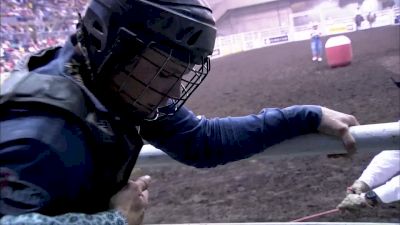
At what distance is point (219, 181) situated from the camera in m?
4.76

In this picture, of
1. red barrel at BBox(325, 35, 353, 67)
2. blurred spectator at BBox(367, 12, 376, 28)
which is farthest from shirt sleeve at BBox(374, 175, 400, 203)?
blurred spectator at BBox(367, 12, 376, 28)

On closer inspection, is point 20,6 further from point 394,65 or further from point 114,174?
point 114,174

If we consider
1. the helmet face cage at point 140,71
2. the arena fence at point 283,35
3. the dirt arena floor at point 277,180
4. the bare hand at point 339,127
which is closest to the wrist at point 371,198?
the dirt arena floor at point 277,180

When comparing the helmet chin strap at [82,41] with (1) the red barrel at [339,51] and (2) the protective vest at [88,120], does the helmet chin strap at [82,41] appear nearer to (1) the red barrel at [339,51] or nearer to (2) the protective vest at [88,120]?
(2) the protective vest at [88,120]

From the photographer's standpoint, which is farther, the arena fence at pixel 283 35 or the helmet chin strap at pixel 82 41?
the arena fence at pixel 283 35

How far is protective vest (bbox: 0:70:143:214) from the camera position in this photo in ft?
3.22

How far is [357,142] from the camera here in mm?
1441

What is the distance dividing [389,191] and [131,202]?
7.96ft

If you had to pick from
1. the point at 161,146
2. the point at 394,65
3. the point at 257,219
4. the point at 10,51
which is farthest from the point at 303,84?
the point at 10,51

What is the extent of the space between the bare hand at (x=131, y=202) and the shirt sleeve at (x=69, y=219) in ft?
0.11

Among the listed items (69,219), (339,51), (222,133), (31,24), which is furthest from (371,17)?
(69,219)

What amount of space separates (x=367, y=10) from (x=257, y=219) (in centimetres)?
2297

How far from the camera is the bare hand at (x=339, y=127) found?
144 centimetres

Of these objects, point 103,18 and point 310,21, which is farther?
point 310,21
